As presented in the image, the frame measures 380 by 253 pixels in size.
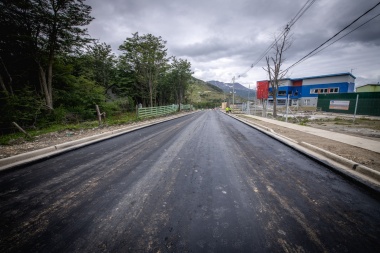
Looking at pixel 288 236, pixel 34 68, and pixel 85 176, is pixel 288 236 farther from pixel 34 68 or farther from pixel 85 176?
pixel 34 68

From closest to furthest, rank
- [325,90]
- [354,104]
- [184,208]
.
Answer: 1. [184,208]
2. [354,104]
3. [325,90]

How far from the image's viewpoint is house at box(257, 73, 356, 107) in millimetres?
39500

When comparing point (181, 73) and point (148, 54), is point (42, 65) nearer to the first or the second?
point (148, 54)

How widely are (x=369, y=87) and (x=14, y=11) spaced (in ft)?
204

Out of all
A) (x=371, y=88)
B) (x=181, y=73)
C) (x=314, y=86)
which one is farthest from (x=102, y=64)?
(x=371, y=88)

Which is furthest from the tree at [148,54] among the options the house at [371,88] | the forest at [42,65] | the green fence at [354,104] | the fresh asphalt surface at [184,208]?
the house at [371,88]

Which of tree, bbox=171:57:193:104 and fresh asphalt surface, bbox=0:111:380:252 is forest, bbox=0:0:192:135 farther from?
tree, bbox=171:57:193:104

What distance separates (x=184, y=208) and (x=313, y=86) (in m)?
56.3

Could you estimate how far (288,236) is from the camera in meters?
1.81

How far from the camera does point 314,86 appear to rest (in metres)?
43.8

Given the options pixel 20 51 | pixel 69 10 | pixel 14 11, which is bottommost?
pixel 20 51

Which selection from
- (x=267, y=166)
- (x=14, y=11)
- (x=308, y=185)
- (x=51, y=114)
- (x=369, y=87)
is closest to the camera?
(x=308, y=185)

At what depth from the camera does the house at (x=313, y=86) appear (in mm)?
39500

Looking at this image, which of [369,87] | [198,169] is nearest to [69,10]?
[198,169]
